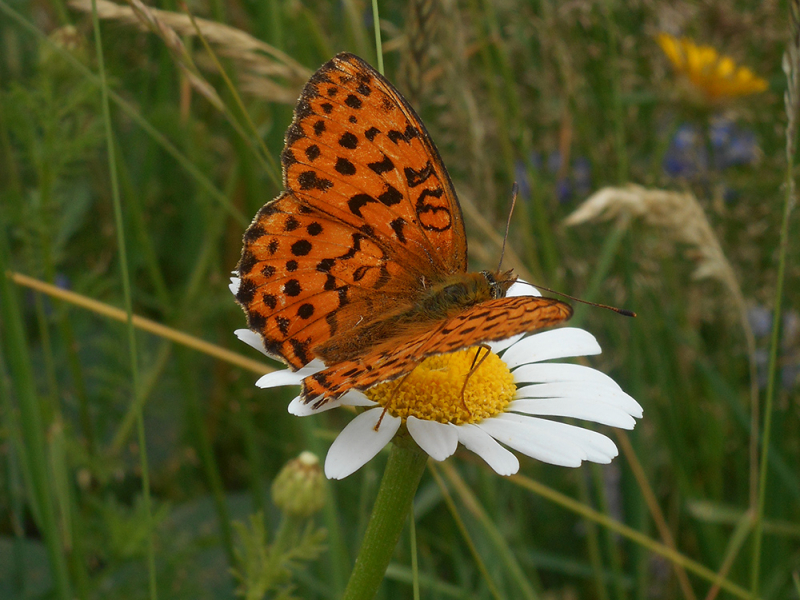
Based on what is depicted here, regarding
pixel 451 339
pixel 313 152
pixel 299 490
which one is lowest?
pixel 299 490

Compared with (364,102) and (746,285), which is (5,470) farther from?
(746,285)

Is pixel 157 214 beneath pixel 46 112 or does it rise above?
beneath

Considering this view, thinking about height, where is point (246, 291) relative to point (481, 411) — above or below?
above

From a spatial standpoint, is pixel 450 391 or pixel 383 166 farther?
pixel 383 166

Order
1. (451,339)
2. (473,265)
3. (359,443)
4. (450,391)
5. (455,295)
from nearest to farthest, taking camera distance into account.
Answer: (451,339)
(359,443)
(450,391)
(455,295)
(473,265)

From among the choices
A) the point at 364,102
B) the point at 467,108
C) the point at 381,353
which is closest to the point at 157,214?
the point at 467,108

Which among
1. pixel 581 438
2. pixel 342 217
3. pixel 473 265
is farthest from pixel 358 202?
pixel 473 265

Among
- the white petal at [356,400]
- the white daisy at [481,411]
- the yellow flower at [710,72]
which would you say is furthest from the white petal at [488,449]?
the yellow flower at [710,72]

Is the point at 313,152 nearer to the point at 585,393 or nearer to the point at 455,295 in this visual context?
the point at 455,295
